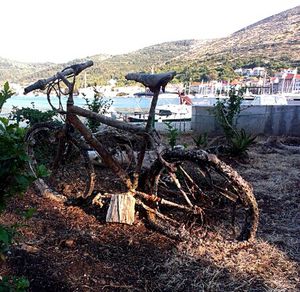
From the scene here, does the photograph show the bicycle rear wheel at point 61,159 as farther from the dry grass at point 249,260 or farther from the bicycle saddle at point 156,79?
the dry grass at point 249,260

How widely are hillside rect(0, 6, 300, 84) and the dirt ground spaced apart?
145ft

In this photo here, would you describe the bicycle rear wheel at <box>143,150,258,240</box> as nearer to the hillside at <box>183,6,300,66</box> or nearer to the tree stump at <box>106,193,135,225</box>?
the tree stump at <box>106,193,135,225</box>

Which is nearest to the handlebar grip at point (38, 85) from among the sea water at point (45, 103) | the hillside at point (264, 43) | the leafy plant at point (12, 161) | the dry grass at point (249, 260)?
the sea water at point (45, 103)

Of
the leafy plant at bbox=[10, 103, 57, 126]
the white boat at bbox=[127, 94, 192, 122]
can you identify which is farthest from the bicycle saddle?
the white boat at bbox=[127, 94, 192, 122]

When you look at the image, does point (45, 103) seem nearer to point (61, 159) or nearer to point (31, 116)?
point (31, 116)

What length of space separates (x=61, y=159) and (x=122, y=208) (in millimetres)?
1058

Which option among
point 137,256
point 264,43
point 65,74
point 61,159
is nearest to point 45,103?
point 61,159

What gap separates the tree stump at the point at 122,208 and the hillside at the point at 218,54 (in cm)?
4437

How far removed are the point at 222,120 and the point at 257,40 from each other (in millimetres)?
66892

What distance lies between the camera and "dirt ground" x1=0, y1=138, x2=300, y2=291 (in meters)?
2.40

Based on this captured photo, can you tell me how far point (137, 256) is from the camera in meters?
2.74

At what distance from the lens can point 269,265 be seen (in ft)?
8.81

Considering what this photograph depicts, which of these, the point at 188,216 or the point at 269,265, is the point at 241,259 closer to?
the point at 269,265

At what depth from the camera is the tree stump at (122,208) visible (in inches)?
125
